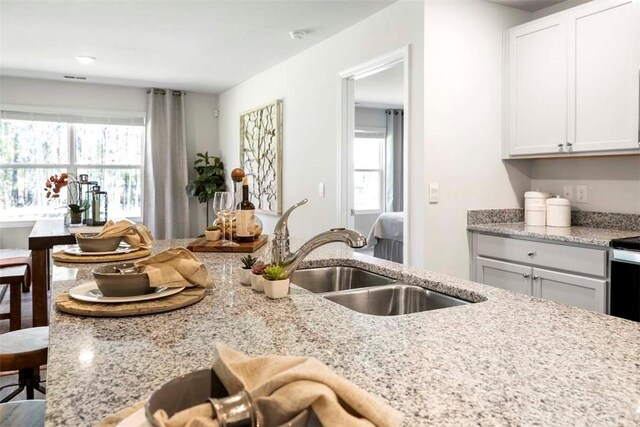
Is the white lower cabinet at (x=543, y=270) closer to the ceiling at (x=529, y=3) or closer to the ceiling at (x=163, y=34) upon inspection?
the ceiling at (x=529, y=3)

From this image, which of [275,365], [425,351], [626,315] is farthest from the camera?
[626,315]

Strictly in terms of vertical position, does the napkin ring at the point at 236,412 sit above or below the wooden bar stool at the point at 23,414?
above

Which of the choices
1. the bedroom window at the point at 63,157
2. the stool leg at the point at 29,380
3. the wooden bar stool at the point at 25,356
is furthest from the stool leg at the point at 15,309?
the bedroom window at the point at 63,157

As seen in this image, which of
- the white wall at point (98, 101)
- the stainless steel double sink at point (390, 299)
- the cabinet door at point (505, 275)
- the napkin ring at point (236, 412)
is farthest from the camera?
the white wall at point (98, 101)

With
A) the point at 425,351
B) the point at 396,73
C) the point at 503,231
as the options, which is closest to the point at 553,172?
the point at 503,231

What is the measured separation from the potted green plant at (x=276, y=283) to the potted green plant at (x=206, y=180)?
16.8 ft

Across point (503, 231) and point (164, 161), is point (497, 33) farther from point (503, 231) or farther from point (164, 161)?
point (164, 161)

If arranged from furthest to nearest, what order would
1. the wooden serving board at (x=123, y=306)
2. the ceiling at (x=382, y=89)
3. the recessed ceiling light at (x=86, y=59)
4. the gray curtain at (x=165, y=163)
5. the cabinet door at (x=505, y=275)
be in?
the gray curtain at (x=165, y=163) < the ceiling at (x=382, y=89) < the recessed ceiling light at (x=86, y=59) < the cabinet door at (x=505, y=275) < the wooden serving board at (x=123, y=306)

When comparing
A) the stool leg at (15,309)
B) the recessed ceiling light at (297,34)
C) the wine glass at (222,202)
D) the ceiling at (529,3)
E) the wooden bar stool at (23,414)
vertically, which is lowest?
the stool leg at (15,309)

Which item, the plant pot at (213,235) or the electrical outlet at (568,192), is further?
the electrical outlet at (568,192)

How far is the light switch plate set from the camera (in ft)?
9.84

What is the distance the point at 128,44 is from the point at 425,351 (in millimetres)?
4276

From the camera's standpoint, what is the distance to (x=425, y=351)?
0.85 meters

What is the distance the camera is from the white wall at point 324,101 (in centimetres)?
304
